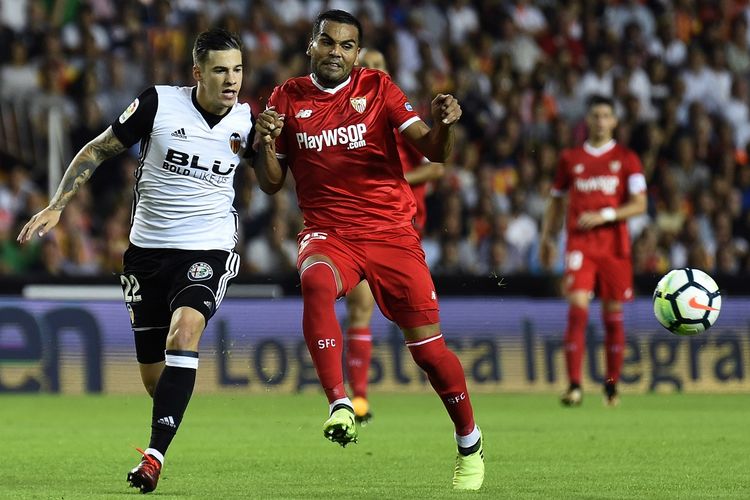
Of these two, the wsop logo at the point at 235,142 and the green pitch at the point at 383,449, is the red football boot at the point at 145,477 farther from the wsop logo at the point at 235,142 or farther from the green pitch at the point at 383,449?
the wsop logo at the point at 235,142

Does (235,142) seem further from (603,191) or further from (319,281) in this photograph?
(603,191)

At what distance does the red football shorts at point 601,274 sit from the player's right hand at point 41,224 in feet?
21.7

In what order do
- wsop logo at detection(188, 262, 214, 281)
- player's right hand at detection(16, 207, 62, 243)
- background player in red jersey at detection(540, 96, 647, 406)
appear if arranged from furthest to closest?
background player in red jersey at detection(540, 96, 647, 406) < wsop logo at detection(188, 262, 214, 281) < player's right hand at detection(16, 207, 62, 243)

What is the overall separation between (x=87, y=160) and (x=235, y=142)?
75 centimetres

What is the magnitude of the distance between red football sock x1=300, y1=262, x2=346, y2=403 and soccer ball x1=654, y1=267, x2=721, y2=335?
2.91 metres

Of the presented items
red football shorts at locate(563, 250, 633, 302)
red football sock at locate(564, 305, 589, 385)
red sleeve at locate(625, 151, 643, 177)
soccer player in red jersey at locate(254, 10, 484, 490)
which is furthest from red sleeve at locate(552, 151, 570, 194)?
soccer player in red jersey at locate(254, 10, 484, 490)

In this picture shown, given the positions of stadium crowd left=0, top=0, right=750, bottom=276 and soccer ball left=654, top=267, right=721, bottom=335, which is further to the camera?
stadium crowd left=0, top=0, right=750, bottom=276

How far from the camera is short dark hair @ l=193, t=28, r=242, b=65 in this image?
24.1 feet

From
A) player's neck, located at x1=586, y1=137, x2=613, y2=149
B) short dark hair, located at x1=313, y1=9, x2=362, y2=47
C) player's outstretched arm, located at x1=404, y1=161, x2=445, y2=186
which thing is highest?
short dark hair, located at x1=313, y1=9, x2=362, y2=47

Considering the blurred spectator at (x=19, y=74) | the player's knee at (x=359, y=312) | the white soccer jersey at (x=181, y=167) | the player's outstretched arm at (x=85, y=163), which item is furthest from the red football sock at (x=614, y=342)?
the blurred spectator at (x=19, y=74)

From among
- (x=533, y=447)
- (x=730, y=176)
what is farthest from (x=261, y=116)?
(x=730, y=176)

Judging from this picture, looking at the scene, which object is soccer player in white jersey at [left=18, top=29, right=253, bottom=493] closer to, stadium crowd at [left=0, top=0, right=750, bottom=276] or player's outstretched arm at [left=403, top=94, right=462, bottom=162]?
player's outstretched arm at [left=403, top=94, right=462, bottom=162]

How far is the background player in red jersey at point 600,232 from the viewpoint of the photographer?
12.8 metres

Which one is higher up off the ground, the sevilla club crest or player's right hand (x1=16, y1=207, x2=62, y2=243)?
the sevilla club crest
